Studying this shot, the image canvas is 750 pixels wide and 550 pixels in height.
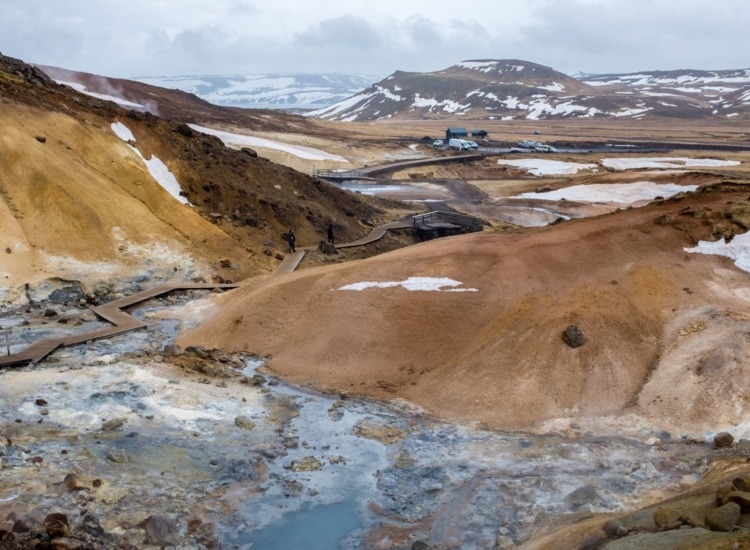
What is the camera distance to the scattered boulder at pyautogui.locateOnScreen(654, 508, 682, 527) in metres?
10.5

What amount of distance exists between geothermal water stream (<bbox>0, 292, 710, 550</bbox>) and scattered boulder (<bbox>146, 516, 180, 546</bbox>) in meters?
Answer: 0.22

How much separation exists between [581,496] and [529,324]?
6.47 metres

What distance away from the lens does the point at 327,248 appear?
118ft

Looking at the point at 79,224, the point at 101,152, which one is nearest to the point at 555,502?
the point at 79,224

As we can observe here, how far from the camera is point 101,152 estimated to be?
35.1 m

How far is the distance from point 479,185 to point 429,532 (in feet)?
179

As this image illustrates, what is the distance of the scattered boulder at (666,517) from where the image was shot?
1052 cm

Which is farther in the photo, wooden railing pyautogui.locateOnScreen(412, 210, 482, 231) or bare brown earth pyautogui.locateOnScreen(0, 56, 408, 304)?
wooden railing pyautogui.locateOnScreen(412, 210, 482, 231)

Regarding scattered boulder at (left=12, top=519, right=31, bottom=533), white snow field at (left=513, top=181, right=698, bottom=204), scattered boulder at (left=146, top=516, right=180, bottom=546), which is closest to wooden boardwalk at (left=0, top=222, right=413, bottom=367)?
scattered boulder at (left=12, top=519, right=31, bottom=533)

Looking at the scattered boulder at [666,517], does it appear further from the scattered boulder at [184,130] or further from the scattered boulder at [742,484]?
the scattered boulder at [184,130]

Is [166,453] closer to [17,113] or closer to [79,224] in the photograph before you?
[79,224]

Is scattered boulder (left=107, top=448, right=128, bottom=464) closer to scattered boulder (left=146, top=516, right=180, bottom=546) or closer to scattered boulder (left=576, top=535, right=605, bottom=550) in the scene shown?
scattered boulder (left=146, top=516, right=180, bottom=546)

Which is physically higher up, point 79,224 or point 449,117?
point 449,117

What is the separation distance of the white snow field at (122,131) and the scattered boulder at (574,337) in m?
27.0
